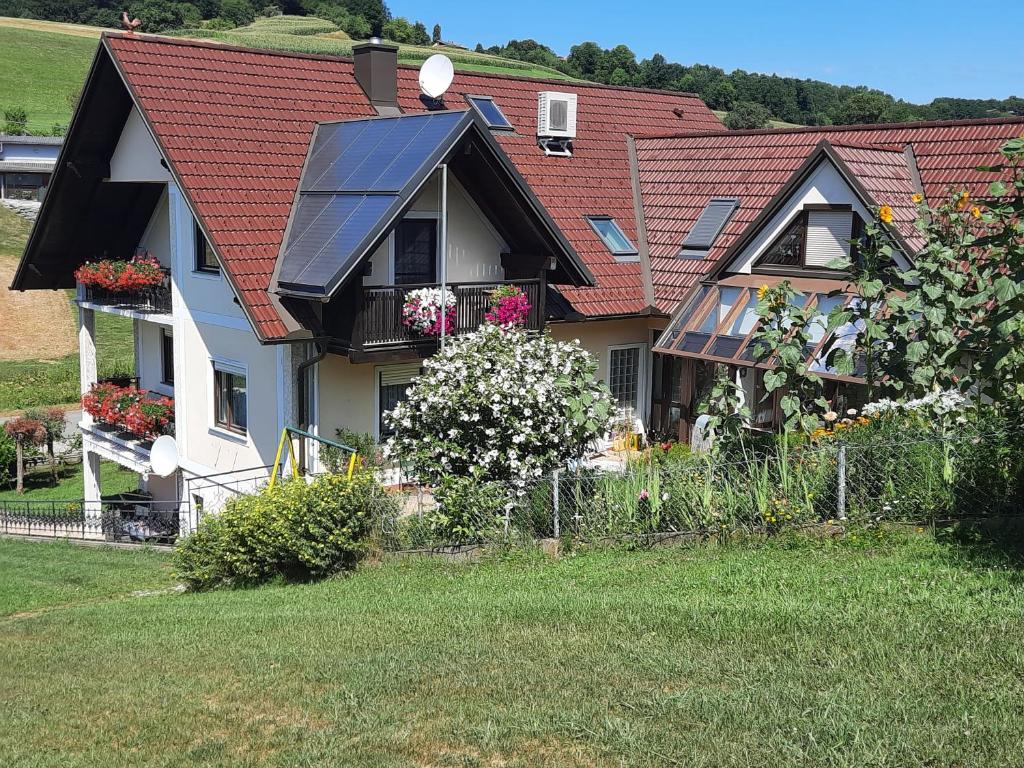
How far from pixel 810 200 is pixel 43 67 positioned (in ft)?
308

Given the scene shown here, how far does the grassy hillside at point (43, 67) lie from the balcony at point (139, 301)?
63.0 metres

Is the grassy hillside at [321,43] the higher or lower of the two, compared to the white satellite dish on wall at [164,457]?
higher

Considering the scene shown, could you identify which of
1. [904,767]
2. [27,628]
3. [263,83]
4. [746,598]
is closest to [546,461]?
[746,598]

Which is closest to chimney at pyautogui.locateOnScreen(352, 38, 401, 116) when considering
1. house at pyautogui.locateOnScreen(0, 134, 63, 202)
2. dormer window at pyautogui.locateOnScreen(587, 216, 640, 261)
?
dormer window at pyautogui.locateOnScreen(587, 216, 640, 261)

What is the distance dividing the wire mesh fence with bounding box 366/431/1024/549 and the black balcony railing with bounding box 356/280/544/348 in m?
3.98

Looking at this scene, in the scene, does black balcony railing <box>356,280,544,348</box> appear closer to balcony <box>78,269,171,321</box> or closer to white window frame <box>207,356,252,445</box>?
white window frame <box>207,356,252,445</box>

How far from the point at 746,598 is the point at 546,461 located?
17.0 feet

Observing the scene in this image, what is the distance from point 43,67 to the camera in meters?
95.4

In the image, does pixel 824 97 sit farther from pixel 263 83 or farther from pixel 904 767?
pixel 904 767

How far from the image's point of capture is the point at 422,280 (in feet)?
60.8

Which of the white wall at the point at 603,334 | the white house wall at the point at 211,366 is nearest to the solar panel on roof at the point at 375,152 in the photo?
the white house wall at the point at 211,366

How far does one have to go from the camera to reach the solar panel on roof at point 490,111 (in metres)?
22.6

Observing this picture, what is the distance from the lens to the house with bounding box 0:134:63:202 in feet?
222

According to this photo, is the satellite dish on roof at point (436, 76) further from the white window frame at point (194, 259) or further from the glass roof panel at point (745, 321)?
the glass roof panel at point (745, 321)
